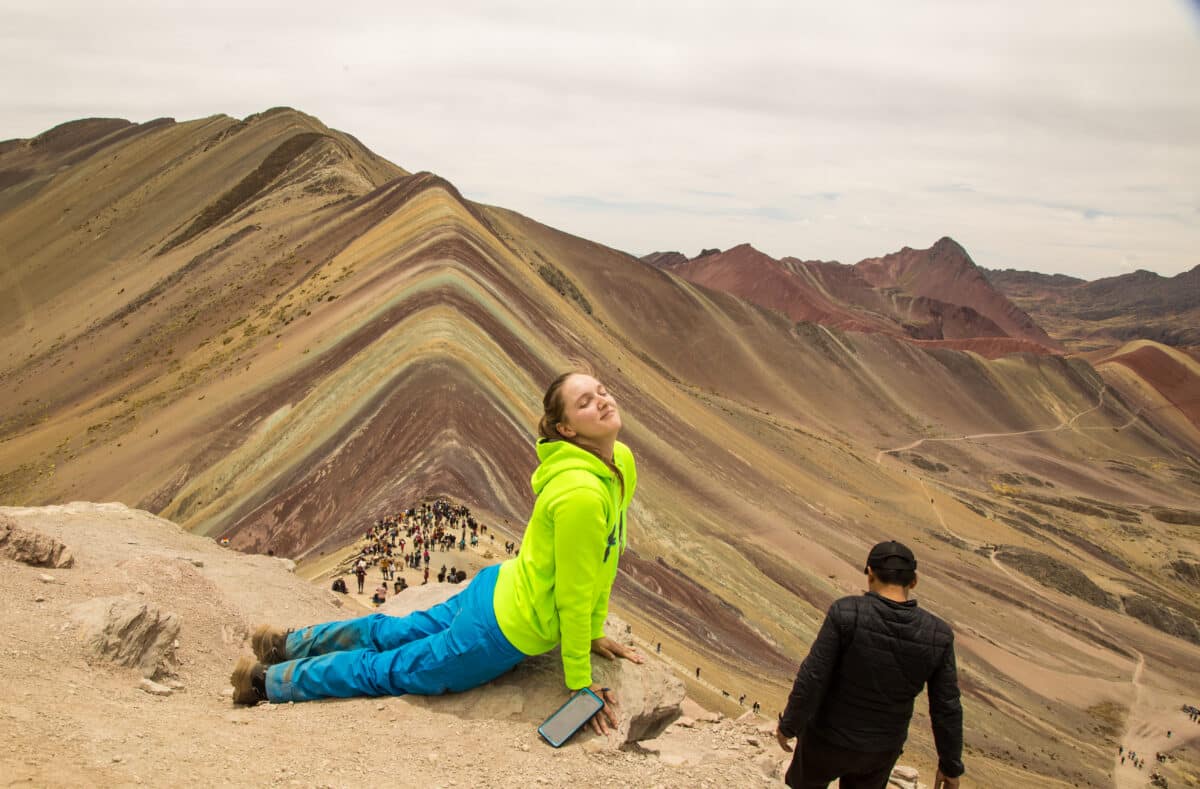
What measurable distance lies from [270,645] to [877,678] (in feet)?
13.7

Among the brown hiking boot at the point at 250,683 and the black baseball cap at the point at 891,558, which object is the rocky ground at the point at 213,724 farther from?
the black baseball cap at the point at 891,558

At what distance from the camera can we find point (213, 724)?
510cm

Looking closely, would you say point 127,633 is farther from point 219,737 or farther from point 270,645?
point 219,737

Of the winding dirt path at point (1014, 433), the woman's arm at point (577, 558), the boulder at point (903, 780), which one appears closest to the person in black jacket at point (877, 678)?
the woman's arm at point (577, 558)

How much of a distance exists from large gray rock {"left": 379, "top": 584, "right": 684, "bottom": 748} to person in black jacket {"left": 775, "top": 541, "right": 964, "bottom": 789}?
3.77 ft

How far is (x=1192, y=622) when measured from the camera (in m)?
49.7

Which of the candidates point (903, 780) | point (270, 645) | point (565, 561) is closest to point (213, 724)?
point (270, 645)

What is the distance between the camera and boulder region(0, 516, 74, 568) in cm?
743

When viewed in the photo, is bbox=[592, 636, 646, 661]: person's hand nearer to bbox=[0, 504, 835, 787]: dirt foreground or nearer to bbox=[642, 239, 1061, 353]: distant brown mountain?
bbox=[0, 504, 835, 787]: dirt foreground

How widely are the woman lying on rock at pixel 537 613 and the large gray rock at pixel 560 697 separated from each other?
0.09m

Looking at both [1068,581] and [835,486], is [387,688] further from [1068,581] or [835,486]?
[1068,581]

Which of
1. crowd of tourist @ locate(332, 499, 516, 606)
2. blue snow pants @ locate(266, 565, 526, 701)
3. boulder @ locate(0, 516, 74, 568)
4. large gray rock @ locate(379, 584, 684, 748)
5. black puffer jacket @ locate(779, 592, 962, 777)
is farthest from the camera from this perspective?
crowd of tourist @ locate(332, 499, 516, 606)

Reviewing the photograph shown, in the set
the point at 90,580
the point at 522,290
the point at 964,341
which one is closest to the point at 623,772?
the point at 90,580

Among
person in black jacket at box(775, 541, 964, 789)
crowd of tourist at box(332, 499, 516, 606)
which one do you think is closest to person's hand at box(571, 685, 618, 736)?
person in black jacket at box(775, 541, 964, 789)
